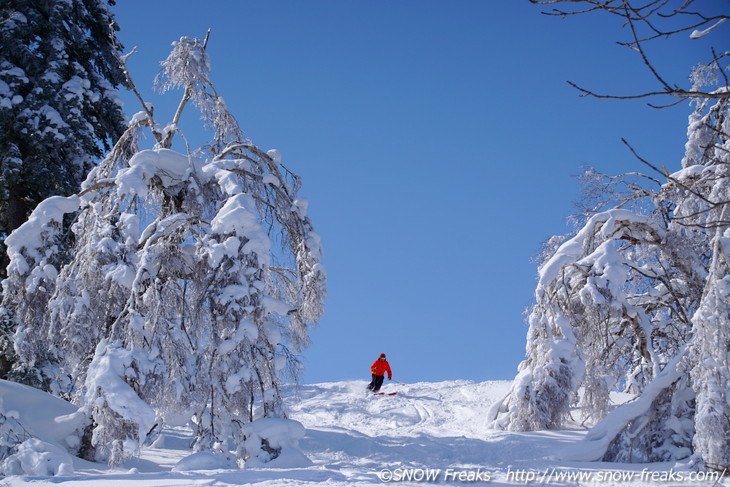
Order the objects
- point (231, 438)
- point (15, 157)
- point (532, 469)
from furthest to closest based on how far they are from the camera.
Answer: point (15, 157) < point (231, 438) < point (532, 469)

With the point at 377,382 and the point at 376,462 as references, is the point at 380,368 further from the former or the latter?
the point at 376,462

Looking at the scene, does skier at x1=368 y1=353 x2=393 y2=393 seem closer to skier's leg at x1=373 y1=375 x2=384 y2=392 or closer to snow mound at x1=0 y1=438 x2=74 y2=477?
skier's leg at x1=373 y1=375 x2=384 y2=392

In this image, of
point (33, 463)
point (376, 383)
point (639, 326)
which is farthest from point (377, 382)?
point (33, 463)

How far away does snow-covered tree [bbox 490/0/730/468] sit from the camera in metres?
7.33

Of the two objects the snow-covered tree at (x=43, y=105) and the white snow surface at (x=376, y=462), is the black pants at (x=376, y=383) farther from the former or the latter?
the snow-covered tree at (x=43, y=105)

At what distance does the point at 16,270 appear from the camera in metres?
9.09

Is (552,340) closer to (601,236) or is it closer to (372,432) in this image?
(601,236)

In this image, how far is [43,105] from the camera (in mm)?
13359

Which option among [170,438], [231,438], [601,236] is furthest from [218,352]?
[601,236]

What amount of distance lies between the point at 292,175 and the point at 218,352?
3.68 meters

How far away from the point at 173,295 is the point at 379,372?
11.3m

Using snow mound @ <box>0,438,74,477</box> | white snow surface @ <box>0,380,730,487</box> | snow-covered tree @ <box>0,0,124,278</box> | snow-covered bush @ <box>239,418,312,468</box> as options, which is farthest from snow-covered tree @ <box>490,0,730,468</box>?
snow-covered tree @ <box>0,0,124,278</box>

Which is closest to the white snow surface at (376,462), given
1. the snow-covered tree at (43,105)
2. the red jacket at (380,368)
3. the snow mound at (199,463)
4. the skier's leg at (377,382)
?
the snow mound at (199,463)

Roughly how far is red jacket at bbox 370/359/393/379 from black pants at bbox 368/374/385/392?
0.33 ft
